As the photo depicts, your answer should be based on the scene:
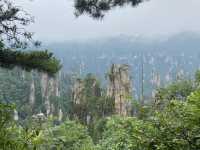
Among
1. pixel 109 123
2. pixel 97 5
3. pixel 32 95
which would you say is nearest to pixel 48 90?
pixel 32 95

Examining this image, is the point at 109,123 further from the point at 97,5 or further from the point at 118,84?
the point at 118,84

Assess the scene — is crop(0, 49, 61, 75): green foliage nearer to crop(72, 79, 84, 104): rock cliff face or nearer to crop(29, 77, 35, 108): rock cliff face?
crop(72, 79, 84, 104): rock cliff face

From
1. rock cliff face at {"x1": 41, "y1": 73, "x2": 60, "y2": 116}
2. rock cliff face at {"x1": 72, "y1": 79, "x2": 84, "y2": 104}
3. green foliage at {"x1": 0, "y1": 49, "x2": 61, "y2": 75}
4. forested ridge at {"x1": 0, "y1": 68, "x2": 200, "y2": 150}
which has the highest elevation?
green foliage at {"x1": 0, "y1": 49, "x2": 61, "y2": 75}

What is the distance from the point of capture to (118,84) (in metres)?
87.6

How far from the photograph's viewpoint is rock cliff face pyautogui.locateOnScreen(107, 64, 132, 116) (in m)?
85.4

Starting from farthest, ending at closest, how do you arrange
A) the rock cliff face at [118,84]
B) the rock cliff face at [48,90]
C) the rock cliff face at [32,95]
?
the rock cliff face at [48,90], the rock cliff face at [32,95], the rock cliff face at [118,84]

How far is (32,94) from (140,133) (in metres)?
118

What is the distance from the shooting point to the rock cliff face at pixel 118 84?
280 feet

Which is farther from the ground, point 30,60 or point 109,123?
point 30,60

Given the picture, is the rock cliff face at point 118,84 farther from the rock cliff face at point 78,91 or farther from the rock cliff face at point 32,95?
the rock cliff face at point 32,95

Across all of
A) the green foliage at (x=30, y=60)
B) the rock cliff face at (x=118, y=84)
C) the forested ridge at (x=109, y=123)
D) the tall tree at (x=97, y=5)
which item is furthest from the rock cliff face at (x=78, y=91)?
the tall tree at (x=97, y=5)

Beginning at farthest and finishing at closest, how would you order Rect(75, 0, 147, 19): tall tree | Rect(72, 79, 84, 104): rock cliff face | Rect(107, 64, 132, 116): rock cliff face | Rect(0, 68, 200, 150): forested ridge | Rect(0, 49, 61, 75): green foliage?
Rect(72, 79, 84, 104): rock cliff face
Rect(107, 64, 132, 116): rock cliff face
Rect(0, 49, 61, 75): green foliage
Rect(75, 0, 147, 19): tall tree
Rect(0, 68, 200, 150): forested ridge

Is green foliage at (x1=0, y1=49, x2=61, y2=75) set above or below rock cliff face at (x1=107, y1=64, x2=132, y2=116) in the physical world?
above

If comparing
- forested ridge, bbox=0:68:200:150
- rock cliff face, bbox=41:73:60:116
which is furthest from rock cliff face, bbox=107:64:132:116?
rock cliff face, bbox=41:73:60:116
